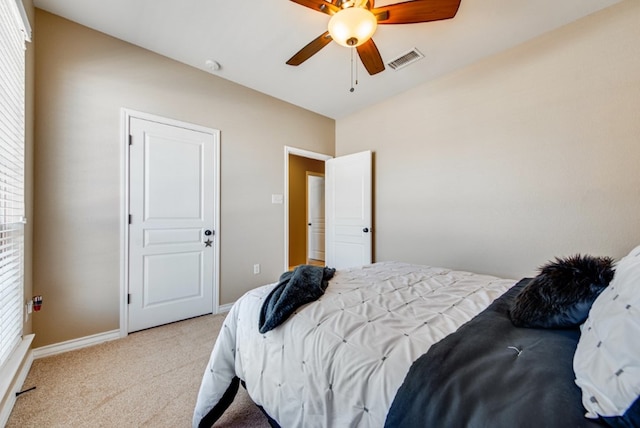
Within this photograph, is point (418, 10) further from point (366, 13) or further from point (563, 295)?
point (563, 295)

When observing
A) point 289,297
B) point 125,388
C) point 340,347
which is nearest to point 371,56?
point 289,297

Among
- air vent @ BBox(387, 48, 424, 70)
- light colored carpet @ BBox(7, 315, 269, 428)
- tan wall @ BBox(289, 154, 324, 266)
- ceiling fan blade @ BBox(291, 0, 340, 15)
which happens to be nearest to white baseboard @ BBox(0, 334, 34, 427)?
light colored carpet @ BBox(7, 315, 269, 428)

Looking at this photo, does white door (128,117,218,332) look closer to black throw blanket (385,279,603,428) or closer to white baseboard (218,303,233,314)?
white baseboard (218,303,233,314)

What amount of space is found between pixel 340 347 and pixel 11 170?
221cm

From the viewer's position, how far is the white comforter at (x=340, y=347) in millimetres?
800

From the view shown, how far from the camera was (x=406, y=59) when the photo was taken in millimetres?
2594

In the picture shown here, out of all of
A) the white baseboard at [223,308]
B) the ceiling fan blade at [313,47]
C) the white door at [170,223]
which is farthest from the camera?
the white baseboard at [223,308]

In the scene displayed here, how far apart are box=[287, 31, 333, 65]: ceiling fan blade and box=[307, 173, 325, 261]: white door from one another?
4030 millimetres

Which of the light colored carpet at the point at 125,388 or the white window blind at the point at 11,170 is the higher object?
the white window blind at the point at 11,170

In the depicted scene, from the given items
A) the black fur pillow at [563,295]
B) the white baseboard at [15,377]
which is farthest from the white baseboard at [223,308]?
the black fur pillow at [563,295]

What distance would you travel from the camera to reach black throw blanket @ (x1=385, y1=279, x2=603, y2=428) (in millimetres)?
562

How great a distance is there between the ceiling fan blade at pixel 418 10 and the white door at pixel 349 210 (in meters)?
1.91

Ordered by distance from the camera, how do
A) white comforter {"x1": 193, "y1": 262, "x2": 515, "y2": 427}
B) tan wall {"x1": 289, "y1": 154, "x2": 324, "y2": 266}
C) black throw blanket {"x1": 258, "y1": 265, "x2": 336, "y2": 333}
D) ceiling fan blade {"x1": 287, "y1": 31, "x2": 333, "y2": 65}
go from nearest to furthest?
white comforter {"x1": 193, "y1": 262, "x2": 515, "y2": 427}
black throw blanket {"x1": 258, "y1": 265, "x2": 336, "y2": 333}
ceiling fan blade {"x1": 287, "y1": 31, "x2": 333, "y2": 65}
tan wall {"x1": 289, "y1": 154, "x2": 324, "y2": 266}

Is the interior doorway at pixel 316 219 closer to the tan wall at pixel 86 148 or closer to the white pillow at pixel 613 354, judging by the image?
the tan wall at pixel 86 148
